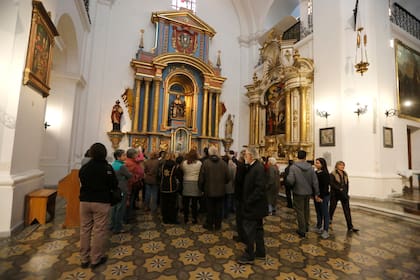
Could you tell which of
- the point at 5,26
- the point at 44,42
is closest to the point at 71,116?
the point at 44,42

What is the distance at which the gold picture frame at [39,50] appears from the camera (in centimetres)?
316

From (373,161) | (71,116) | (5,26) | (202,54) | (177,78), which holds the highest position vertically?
(202,54)

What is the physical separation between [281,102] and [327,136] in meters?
2.73

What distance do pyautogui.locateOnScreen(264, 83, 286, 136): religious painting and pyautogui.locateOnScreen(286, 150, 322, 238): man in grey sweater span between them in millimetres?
5711

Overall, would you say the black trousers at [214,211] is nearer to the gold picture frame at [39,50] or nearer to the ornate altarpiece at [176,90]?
the gold picture frame at [39,50]

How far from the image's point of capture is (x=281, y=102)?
9.00 meters

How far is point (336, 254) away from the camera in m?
2.67

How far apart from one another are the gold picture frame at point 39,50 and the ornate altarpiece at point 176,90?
4.92 m

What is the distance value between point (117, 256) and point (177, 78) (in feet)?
28.3

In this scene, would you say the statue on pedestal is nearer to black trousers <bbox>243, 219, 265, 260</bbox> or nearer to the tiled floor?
the tiled floor

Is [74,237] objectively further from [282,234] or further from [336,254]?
[336,254]

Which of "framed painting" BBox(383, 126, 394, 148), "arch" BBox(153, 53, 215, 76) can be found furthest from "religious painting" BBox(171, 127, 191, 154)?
"framed painting" BBox(383, 126, 394, 148)

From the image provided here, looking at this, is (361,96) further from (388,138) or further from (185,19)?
(185,19)

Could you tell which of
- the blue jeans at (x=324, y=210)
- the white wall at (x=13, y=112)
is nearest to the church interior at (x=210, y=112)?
the white wall at (x=13, y=112)
